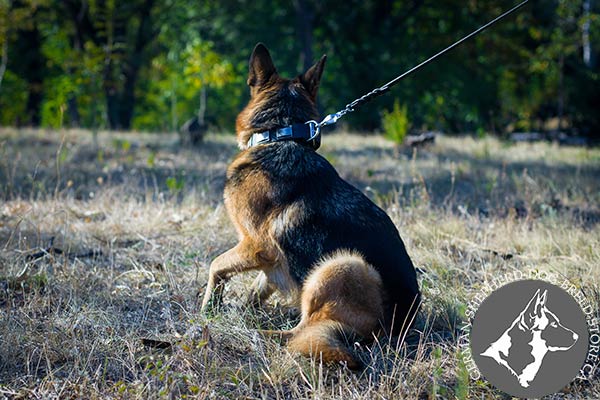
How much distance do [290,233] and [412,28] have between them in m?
17.2

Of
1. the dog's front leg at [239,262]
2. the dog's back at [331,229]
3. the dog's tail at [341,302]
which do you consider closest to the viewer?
the dog's tail at [341,302]

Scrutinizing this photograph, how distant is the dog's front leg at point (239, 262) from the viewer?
3564 mm

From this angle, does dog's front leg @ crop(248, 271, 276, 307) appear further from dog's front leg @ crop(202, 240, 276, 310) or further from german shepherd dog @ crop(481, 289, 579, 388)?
german shepherd dog @ crop(481, 289, 579, 388)

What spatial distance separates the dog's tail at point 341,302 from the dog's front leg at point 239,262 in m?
0.40

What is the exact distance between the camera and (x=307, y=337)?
3.01 metres

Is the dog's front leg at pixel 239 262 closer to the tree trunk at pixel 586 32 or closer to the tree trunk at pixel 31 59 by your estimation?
the tree trunk at pixel 586 32

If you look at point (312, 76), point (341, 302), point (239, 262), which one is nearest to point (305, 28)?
point (312, 76)

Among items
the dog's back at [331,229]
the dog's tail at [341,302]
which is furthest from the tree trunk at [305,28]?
the dog's tail at [341,302]

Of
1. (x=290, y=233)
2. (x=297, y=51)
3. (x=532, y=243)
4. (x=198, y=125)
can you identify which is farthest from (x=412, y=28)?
(x=290, y=233)

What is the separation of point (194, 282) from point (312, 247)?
1.29 metres

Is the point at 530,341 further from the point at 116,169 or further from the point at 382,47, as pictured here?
the point at 382,47

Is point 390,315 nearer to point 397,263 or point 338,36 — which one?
point 397,263

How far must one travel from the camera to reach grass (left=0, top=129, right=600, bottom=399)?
2.89 meters

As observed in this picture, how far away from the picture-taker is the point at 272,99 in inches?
158
